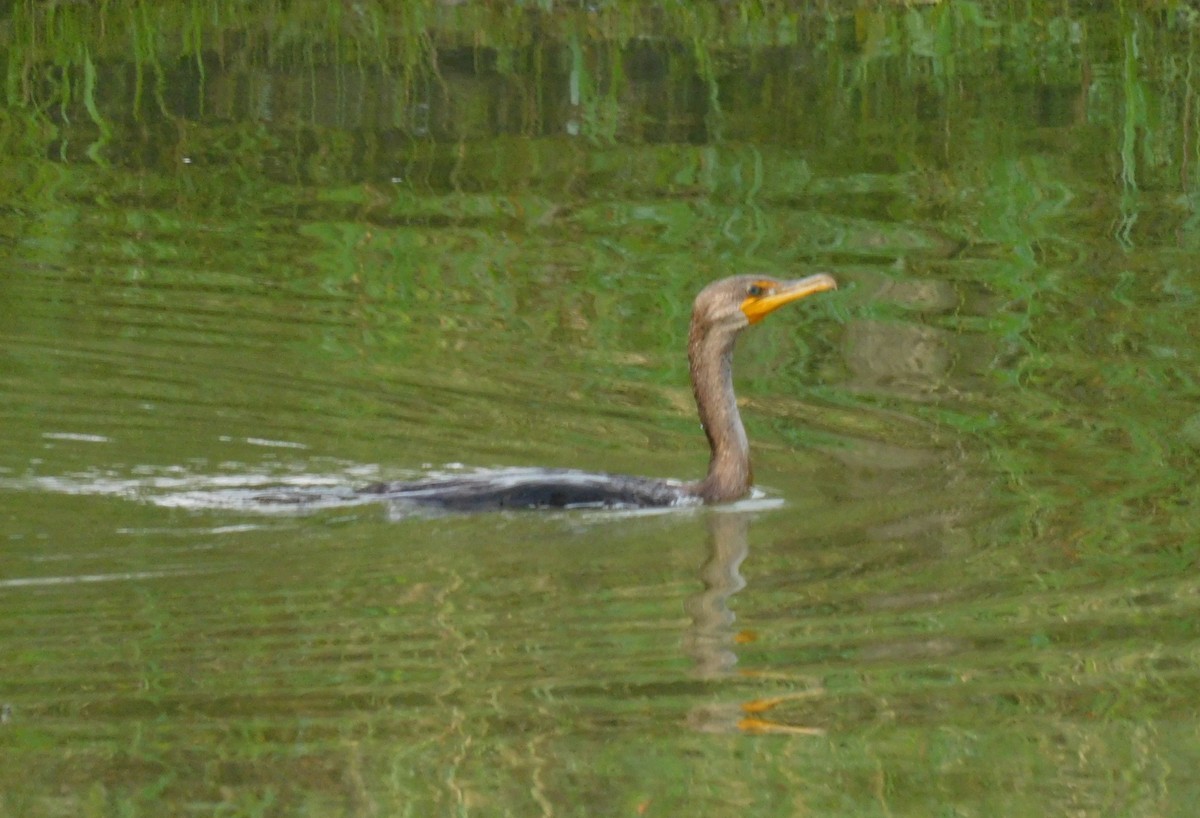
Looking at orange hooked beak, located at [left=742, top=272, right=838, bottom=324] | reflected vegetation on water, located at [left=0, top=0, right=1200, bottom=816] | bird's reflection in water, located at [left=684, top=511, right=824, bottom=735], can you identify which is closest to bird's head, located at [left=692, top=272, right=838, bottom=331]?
orange hooked beak, located at [left=742, top=272, right=838, bottom=324]

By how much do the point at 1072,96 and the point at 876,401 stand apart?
5.71 metres

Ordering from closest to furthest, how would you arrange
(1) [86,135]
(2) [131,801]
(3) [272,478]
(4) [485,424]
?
(2) [131,801], (3) [272,478], (4) [485,424], (1) [86,135]

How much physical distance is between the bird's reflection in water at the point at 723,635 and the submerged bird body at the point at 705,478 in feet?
0.91

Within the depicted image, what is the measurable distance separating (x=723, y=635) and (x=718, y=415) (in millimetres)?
2422

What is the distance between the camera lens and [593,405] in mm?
10031

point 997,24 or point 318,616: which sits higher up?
point 997,24

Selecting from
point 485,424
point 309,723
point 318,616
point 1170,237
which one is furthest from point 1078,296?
point 309,723

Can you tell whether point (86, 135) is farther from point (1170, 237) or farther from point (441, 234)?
point (1170, 237)

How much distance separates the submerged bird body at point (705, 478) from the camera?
8.40m

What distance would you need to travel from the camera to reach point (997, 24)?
16.8 m

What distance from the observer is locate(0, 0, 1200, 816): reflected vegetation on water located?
5863 millimetres

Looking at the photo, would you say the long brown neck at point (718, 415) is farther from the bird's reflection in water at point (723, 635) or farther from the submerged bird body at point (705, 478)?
the bird's reflection in water at point (723, 635)

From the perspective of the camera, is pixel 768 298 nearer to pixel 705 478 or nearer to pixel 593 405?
pixel 705 478

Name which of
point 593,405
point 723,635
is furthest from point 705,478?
point 723,635
